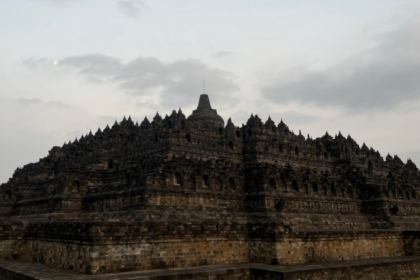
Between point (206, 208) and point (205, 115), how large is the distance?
994 inches

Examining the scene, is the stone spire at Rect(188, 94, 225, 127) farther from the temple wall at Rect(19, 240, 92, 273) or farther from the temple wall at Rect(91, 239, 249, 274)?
the temple wall at Rect(19, 240, 92, 273)

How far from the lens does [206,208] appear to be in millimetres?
36656

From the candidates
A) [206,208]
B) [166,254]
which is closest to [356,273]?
[206,208]

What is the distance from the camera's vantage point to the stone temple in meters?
25.3

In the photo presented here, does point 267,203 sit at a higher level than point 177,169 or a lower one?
lower

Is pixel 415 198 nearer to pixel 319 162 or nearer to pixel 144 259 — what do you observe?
pixel 319 162

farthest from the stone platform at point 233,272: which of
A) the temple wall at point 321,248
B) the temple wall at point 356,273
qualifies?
the temple wall at point 321,248

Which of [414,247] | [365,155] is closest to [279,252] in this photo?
[414,247]

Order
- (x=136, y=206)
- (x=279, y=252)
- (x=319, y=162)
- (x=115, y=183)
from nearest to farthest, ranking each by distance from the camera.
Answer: (x=279, y=252), (x=136, y=206), (x=115, y=183), (x=319, y=162)

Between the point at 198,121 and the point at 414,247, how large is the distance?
3352 cm

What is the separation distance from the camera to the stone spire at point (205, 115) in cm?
5931

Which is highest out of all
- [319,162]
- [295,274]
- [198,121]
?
[198,121]

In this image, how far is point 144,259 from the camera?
25.0 m

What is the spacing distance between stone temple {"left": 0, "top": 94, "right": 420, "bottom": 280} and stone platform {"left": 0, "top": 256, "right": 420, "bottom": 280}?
3.5 inches
